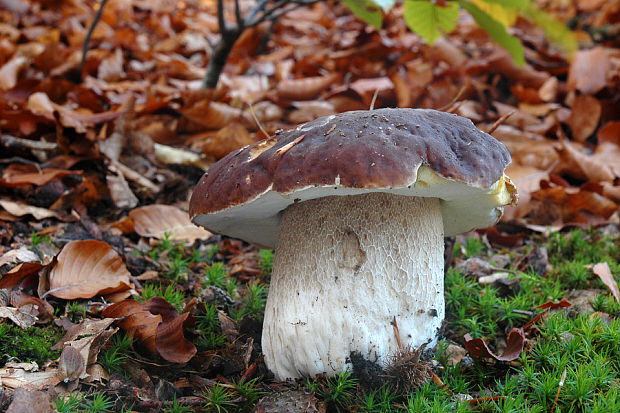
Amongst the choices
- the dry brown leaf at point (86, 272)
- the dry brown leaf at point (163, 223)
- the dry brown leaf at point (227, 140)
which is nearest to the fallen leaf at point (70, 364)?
the dry brown leaf at point (86, 272)

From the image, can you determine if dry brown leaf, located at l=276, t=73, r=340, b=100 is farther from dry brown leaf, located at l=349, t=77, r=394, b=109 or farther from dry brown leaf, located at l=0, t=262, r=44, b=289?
dry brown leaf, located at l=0, t=262, r=44, b=289

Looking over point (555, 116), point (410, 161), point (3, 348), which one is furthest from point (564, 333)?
point (555, 116)

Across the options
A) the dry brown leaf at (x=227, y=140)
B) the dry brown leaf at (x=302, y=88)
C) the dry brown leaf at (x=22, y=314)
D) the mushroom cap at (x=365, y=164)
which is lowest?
the dry brown leaf at (x=302, y=88)

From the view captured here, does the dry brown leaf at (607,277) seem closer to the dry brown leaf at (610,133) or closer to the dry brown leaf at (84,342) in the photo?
the dry brown leaf at (610,133)

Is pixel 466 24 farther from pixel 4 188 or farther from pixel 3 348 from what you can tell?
pixel 3 348

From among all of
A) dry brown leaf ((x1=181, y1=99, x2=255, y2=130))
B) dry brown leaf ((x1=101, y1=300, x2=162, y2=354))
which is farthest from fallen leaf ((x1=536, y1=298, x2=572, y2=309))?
dry brown leaf ((x1=181, y1=99, x2=255, y2=130))
